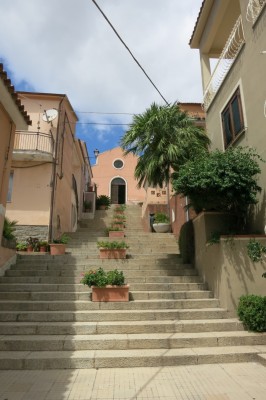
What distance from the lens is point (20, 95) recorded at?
13.6 meters

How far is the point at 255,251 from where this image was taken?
19.4ft

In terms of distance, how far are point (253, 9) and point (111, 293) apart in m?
7.94

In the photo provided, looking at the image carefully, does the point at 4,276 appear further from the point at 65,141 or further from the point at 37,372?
the point at 65,141

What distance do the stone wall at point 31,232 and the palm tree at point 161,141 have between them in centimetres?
536

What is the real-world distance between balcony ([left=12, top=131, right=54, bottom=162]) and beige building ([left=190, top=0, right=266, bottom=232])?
685cm

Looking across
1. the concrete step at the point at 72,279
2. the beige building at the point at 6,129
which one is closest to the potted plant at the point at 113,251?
the concrete step at the point at 72,279

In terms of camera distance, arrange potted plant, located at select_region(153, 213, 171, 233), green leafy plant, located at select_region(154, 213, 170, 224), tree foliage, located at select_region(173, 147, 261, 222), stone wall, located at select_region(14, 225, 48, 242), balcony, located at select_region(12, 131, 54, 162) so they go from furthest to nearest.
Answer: green leafy plant, located at select_region(154, 213, 170, 224), potted plant, located at select_region(153, 213, 171, 233), balcony, located at select_region(12, 131, 54, 162), stone wall, located at select_region(14, 225, 48, 242), tree foliage, located at select_region(173, 147, 261, 222)

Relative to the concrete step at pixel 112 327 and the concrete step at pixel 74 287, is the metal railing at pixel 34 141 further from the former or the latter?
the concrete step at pixel 112 327

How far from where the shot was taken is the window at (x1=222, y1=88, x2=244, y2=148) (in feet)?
25.7

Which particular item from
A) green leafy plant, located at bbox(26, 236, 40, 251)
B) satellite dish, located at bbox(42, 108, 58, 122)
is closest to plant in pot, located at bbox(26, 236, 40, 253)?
green leafy plant, located at bbox(26, 236, 40, 251)

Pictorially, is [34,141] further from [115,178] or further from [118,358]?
[115,178]

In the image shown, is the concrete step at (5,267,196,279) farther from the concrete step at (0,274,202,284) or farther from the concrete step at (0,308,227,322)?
the concrete step at (0,308,227,322)

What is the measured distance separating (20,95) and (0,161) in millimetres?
7734

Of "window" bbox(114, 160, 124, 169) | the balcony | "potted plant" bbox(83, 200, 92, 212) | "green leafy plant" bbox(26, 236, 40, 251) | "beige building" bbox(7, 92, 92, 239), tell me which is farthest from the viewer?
"window" bbox(114, 160, 124, 169)
